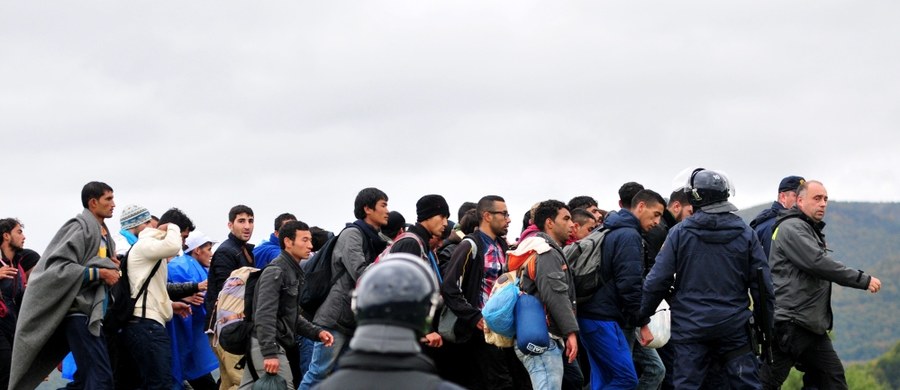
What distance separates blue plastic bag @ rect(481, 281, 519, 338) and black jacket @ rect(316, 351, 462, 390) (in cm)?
620

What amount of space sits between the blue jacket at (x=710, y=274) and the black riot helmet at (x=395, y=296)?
594cm

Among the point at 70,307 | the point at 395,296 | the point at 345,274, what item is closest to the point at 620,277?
the point at 345,274

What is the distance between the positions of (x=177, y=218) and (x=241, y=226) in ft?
2.26

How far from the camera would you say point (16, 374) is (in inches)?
431

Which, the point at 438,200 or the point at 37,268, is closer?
the point at 37,268

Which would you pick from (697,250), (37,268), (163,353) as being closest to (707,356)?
(697,250)

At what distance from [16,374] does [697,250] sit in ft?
20.7

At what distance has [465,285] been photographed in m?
11.6

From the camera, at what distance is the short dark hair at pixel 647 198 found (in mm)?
11625

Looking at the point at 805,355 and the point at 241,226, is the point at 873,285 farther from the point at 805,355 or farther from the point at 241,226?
the point at 241,226

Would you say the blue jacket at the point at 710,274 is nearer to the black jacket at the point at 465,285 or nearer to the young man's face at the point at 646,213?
the young man's face at the point at 646,213

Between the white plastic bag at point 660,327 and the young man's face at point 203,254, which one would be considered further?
the young man's face at point 203,254

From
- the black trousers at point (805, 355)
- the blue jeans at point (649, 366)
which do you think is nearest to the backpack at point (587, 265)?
the blue jeans at point (649, 366)

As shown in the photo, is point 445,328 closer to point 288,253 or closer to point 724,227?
point 288,253
